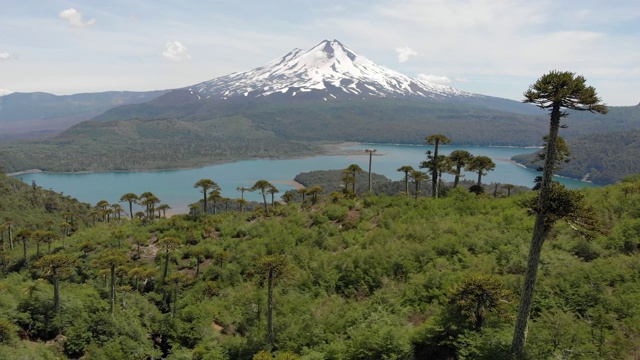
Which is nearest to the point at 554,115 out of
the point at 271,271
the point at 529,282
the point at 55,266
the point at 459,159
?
the point at 529,282

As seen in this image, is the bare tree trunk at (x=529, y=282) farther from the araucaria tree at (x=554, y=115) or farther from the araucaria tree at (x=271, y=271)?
the araucaria tree at (x=271, y=271)

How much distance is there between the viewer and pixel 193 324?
20.5m

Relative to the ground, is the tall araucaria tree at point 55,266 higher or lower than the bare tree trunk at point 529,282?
lower

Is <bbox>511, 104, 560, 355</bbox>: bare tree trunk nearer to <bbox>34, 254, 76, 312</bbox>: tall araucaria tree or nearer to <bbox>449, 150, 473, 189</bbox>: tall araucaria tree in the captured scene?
<bbox>34, 254, 76, 312</bbox>: tall araucaria tree

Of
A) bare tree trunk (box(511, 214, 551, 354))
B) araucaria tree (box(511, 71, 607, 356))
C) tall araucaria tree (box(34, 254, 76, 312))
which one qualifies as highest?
araucaria tree (box(511, 71, 607, 356))

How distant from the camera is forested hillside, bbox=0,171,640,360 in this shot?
11.6 metres

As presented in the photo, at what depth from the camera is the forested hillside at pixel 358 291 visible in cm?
1162

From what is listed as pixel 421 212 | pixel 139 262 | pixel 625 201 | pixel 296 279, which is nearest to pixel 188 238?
pixel 139 262

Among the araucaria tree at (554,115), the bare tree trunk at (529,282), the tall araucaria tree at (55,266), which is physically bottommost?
the tall araucaria tree at (55,266)

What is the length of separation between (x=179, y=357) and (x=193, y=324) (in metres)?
4.13

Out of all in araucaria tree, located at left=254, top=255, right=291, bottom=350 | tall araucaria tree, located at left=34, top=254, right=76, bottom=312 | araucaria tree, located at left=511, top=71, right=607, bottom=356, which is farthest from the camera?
tall araucaria tree, located at left=34, top=254, right=76, bottom=312

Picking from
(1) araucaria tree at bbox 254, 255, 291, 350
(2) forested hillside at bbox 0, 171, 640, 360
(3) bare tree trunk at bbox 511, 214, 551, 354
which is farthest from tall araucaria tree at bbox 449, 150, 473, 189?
(3) bare tree trunk at bbox 511, 214, 551, 354

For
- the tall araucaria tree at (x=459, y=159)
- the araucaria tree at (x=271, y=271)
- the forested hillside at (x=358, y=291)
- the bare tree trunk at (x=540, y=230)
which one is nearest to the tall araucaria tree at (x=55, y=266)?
the forested hillside at (x=358, y=291)

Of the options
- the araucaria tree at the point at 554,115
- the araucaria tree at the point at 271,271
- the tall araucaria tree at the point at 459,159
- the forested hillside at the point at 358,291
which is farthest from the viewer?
the tall araucaria tree at the point at 459,159
